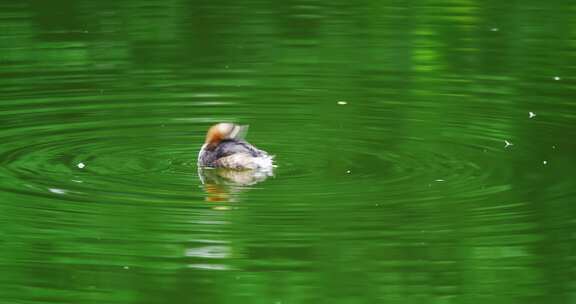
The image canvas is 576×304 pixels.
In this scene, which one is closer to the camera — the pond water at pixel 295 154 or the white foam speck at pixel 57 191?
the pond water at pixel 295 154

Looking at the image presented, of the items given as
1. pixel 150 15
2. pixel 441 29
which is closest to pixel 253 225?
pixel 441 29

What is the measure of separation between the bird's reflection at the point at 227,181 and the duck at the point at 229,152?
48 mm

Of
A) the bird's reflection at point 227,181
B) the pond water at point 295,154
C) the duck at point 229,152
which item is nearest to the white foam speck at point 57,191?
the pond water at point 295,154

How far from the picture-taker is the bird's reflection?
408 inches

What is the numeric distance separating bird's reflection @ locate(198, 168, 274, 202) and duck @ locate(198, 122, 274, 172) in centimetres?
5

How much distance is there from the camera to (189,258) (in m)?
8.96

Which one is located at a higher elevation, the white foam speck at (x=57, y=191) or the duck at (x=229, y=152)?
the white foam speck at (x=57, y=191)

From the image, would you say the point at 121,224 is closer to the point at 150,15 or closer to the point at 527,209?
the point at 527,209

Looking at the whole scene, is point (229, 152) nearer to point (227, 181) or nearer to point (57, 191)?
point (227, 181)

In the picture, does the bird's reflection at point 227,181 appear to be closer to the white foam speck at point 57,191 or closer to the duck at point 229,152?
the duck at point 229,152

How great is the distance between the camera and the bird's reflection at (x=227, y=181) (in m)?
10.4

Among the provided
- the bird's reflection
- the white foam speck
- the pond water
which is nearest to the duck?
the bird's reflection

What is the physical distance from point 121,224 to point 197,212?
0.51 metres

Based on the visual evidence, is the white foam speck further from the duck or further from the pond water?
the duck
